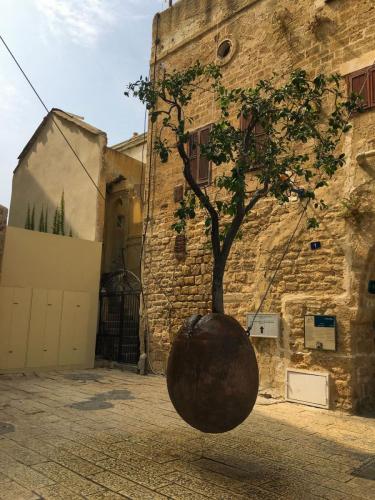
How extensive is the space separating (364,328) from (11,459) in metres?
4.92

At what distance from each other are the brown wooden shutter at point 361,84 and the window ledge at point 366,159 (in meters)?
0.73

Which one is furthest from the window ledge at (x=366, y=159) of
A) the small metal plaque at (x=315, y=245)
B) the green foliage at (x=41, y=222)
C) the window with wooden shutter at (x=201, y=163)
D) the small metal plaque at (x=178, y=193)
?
the green foliage at (x=41, y=222)

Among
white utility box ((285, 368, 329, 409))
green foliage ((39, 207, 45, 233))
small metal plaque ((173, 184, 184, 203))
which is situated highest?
green foliage ((39, 207, 45, 233))

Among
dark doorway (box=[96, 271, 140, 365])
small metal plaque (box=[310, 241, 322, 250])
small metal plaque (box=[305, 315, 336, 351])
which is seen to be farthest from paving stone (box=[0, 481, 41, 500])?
dark doorway (box=[96, 271, 140, 365])

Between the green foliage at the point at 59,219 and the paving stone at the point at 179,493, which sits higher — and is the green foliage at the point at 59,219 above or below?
above

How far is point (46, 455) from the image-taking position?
374cm

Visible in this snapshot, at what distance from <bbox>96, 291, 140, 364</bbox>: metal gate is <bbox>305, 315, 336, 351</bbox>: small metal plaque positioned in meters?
4.65

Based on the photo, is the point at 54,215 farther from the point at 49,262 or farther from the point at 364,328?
the point at 364,328

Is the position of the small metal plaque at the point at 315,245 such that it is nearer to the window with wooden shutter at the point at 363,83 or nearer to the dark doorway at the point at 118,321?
the window with wooden shutter at the point at 363,83

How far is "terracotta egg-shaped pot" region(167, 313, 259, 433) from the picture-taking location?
3.31m

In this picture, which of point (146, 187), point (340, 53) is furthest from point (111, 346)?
point (340, 53)

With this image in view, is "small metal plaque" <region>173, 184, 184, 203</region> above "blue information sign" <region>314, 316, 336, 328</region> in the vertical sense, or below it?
above

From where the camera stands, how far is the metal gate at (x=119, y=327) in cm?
1027

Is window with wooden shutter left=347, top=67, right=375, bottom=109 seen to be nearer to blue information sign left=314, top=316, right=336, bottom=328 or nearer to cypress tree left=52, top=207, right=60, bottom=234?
blue information sign left=314, top=316, right=336, bottom=328
